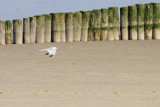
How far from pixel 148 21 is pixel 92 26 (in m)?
1.55

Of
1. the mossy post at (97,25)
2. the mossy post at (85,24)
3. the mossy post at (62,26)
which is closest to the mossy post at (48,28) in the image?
the mossy post at (62,26)

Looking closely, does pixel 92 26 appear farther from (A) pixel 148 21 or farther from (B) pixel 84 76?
(B) pixel 84 76

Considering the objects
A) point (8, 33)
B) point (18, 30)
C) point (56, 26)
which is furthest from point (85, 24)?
point (8, 33)

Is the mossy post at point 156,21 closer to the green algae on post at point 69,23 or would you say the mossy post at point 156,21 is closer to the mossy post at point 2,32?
the green algae on post at point 69,23

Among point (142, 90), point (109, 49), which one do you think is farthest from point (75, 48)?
point (142, 90)

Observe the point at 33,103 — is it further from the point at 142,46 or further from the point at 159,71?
the point at 142,46

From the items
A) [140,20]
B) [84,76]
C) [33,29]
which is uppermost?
[140,20]

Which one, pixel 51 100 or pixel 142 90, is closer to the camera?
pixel 51 100

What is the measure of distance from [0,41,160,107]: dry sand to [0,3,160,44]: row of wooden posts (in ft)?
6.14

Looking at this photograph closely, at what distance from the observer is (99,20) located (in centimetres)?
1856

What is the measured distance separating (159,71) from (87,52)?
3383mm

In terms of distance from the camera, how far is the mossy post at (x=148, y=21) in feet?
59.9

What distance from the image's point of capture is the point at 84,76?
10523 mm

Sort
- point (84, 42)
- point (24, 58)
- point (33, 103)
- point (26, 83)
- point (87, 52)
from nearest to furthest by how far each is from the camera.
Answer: point (33, 103) < point (26, 83) < point (24, 58) < point (87, 52) < point (84, 42)
